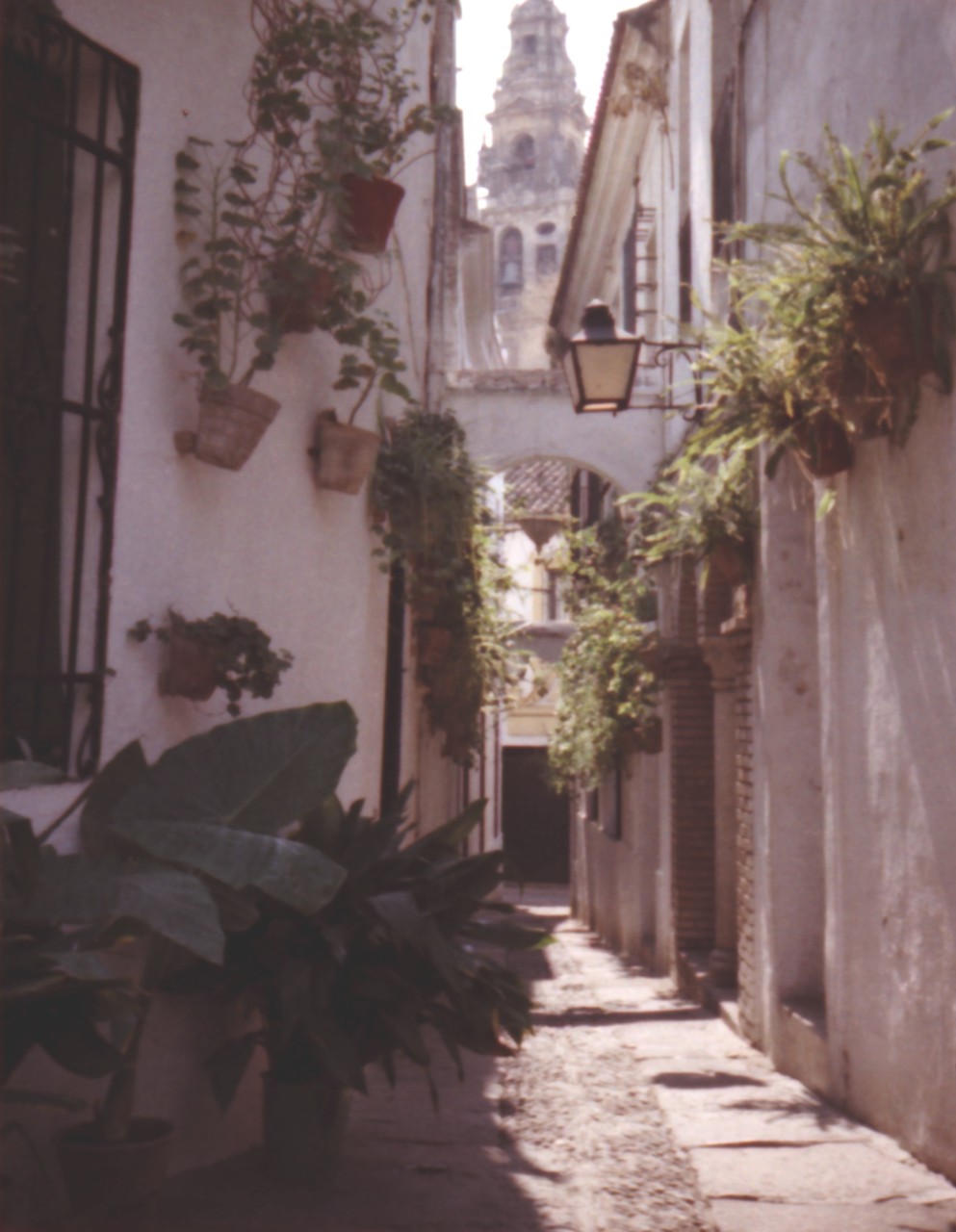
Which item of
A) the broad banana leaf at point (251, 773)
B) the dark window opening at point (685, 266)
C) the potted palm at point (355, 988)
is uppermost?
the dark window opening at point (685, 266)

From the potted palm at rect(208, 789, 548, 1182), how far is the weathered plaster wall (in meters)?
1.44

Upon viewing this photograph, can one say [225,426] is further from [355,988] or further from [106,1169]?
[106,1169]

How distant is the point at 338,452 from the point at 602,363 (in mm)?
2509

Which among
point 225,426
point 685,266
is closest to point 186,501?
point 225,426

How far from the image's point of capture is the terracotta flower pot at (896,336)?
16.3ft

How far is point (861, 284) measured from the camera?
16.7 feet

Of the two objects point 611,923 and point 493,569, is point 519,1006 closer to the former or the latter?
point 493,569

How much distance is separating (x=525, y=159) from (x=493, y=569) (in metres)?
62.7

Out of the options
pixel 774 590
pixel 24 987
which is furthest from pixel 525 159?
A: pixel 24 987

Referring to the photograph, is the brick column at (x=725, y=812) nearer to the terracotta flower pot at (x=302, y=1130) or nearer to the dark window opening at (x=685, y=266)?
the dark window opening at (x=685, y=266)

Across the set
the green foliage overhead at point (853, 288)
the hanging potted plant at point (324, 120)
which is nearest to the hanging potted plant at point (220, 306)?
the hanging potted plant at point (324, 120)

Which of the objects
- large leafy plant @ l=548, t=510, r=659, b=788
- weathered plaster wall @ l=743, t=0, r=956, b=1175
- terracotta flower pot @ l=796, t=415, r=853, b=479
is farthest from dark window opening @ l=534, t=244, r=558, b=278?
terracotta flower pot @ l=796, t=415, r=853, b=479

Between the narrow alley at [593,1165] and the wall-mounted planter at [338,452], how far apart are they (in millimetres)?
2593

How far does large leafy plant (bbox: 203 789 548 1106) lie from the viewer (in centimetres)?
461
